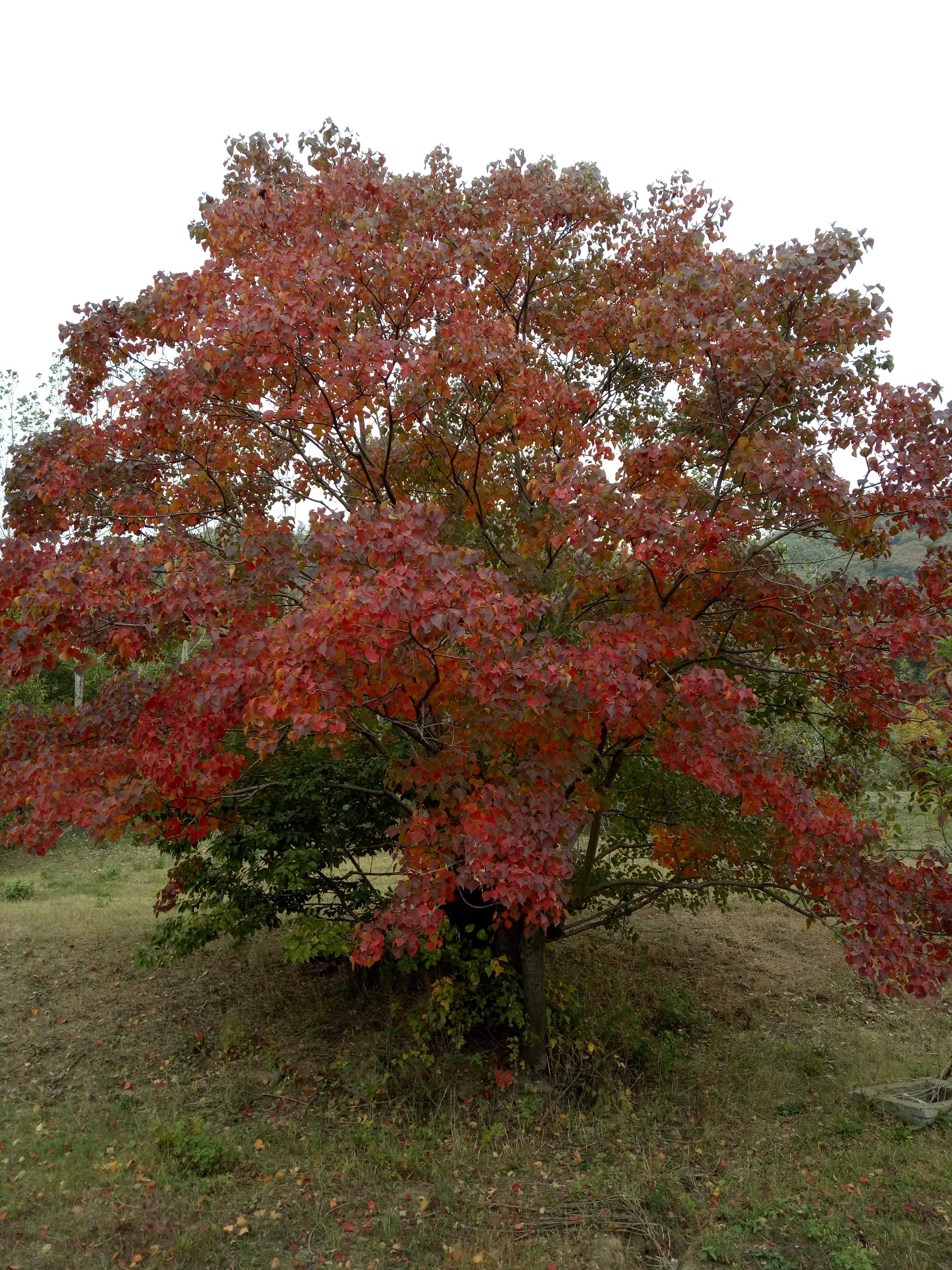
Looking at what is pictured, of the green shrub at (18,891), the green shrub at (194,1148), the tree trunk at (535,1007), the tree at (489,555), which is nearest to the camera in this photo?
the tree at (489,555)

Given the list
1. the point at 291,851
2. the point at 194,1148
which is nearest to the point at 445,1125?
the point at 194,1148

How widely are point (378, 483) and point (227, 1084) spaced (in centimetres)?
533

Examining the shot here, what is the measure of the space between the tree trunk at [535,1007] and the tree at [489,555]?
0.03 m

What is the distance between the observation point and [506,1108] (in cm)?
673

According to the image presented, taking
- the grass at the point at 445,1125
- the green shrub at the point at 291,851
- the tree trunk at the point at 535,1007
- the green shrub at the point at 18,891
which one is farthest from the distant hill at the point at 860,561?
the green shrub at the point at 18,891

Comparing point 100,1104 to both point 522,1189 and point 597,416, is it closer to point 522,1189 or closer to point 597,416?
point 522,1189

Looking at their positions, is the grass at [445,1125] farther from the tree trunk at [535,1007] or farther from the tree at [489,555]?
the tree at [489,555]

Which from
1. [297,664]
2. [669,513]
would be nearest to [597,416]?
[669,513]

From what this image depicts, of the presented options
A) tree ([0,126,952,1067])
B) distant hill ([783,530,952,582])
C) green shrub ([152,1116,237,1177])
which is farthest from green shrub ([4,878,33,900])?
distant hill ([783,530,952,582])

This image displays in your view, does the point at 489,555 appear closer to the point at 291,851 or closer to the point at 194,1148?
the point at 291,851

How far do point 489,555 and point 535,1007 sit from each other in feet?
13.0

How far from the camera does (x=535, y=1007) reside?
23.7 feet

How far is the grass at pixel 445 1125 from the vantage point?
4996 mm

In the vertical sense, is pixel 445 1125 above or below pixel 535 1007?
below
